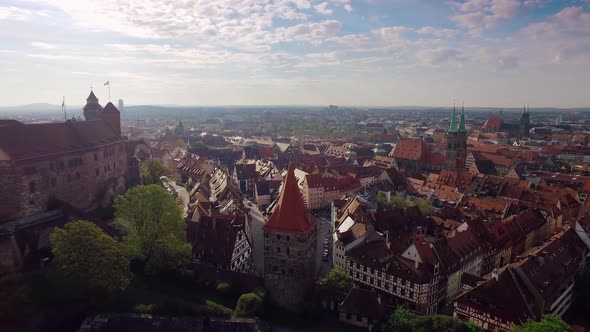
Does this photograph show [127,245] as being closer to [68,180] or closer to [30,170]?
[30,170]

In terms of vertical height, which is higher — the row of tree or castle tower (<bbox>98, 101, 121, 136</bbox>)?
castle tower (<bbox>98, 101, 121, 136</bbox>)

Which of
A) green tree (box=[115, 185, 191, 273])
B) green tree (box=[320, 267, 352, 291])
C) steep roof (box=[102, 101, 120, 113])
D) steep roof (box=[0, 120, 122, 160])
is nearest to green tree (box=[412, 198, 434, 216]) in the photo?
green tree (box=[320, 267, 352, 291])

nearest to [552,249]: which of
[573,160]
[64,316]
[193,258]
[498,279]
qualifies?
[498,279]

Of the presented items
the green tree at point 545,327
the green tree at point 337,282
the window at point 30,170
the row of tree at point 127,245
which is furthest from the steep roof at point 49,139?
the green tree at point 545,327

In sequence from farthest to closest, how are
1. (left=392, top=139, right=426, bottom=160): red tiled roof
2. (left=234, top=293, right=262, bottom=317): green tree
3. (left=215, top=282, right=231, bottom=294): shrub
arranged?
1. (left=392, top=139, right=426, bottom=160): red tiled roof
2. (left=215, top=282, right=231, bottom=294): shrub
3. (left=234, top=293, right=262, bottom=317): green tree

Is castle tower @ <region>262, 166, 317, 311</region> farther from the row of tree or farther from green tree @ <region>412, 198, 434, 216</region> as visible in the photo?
green tree @ <region>412, 198, 434, 216</region>

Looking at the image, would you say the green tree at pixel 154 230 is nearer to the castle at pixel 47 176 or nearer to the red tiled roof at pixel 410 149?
the castle at pixel 47 176
